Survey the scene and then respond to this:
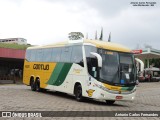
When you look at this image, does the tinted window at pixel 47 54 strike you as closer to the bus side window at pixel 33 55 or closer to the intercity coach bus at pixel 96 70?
the intercity coach bus at pixel 96 70

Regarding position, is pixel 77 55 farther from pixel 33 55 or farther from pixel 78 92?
pixel 33 55

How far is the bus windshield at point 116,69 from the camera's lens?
18.3 meters

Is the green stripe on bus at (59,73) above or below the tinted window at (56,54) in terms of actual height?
below

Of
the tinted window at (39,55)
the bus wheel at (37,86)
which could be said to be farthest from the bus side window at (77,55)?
the bus wheel at (37,86)

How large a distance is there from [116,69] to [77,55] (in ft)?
8.91

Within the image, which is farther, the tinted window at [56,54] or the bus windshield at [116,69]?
the tinted window at [56,54]

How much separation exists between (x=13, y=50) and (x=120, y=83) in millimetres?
32423

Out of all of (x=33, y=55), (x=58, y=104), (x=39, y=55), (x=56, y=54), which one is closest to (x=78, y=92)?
(x=58, y=104)

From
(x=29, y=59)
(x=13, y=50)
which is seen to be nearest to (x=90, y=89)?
(x=29, y=59)

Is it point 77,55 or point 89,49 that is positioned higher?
point 89,49

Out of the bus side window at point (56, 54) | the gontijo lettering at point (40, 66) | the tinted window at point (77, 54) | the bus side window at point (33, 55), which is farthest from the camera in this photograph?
the bus side window at point (33, 55)

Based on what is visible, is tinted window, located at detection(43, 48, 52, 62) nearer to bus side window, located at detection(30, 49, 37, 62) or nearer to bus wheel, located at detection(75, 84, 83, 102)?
bus side window, located at detection(30, 49, 37, 62)

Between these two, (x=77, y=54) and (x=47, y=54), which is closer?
(x=77, y=54)

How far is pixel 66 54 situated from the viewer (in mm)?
21719
